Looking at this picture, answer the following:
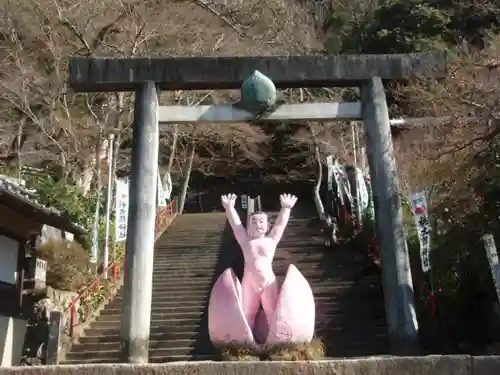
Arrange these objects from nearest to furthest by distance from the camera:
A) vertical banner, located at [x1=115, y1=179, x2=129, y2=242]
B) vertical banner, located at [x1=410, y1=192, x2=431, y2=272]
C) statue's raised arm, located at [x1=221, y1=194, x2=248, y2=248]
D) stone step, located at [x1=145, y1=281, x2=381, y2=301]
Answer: statue's raised arm, located at [x1=221, y1=194, x2=248, y2=248] → vertical banner, located at [x1=410, y1=192, x2=431, y2=272] → stone step, located at [x1=145, y1=281, x2=381, y2=301] → vertical banner, located at [x1=115, y1=179, x2=129, y2=242]

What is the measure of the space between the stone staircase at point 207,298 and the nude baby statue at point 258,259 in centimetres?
339

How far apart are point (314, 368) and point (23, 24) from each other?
14792 mm

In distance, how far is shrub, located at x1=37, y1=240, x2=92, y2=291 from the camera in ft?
42.1

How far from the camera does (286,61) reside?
807 cm

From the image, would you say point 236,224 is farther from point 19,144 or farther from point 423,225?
point 19,144

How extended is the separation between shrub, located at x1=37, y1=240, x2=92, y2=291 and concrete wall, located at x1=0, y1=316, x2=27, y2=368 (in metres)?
1.33

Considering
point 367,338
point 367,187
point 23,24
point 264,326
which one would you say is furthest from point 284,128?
point 264,326

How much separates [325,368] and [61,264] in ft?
30.2

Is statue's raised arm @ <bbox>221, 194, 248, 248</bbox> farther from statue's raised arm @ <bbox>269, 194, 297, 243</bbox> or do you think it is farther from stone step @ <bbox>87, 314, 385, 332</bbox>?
stone step @ <bbox>87, 314, 385, 332</bbox>

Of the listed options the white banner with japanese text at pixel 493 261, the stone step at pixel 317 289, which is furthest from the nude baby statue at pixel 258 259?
the stone step at pixel 317 289

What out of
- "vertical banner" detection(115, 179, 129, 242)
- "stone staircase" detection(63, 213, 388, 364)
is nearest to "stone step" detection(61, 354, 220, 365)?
"stone staircase" detection(63, 213, 388, 364)

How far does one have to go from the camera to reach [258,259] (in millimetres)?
6609

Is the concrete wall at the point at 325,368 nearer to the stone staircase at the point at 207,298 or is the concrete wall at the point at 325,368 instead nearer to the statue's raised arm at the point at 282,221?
the statue's raised arm at the point at 282,221

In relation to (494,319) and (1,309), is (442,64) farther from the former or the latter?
(1,309)
